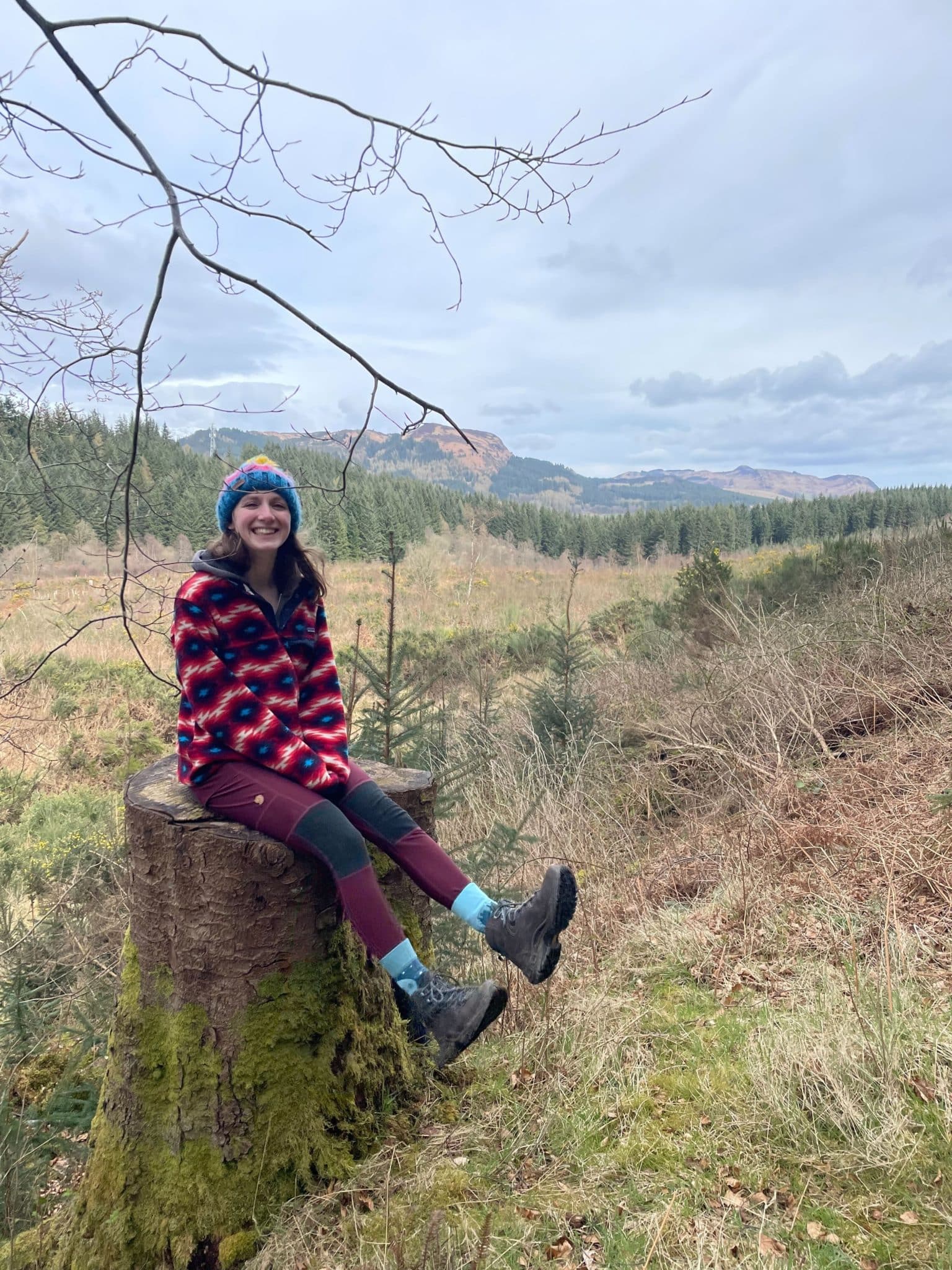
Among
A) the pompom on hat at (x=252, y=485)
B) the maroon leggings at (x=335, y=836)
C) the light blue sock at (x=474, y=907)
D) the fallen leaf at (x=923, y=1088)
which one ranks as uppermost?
the pompom on hat at (x=252, y=485)

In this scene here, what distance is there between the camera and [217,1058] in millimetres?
1977

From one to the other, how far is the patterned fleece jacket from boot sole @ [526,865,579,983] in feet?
2.54

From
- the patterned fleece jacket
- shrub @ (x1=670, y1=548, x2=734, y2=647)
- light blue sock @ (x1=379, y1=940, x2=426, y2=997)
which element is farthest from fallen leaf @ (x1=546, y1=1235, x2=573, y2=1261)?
shrub @ (x1=670, y1=548, x2=734, y2=647)

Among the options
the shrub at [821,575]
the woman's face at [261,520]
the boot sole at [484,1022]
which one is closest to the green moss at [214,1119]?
the boot sole at [484,1022]

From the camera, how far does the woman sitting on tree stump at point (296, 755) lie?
2096 mm

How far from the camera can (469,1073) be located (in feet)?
7.75

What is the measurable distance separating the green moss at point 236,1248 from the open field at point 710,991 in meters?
0.07

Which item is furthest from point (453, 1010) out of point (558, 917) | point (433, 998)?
point (558, 917)

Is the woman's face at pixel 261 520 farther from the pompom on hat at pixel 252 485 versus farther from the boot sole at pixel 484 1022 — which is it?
the boot sole at pixel 484 1022

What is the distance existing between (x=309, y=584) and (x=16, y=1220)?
2.14 meters

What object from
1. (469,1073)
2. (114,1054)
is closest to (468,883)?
(469,1073)

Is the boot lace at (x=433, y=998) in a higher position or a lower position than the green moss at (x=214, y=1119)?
higher

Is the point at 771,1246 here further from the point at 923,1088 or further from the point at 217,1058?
the point at 217,1058

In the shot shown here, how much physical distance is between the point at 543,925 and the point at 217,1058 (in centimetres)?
96
